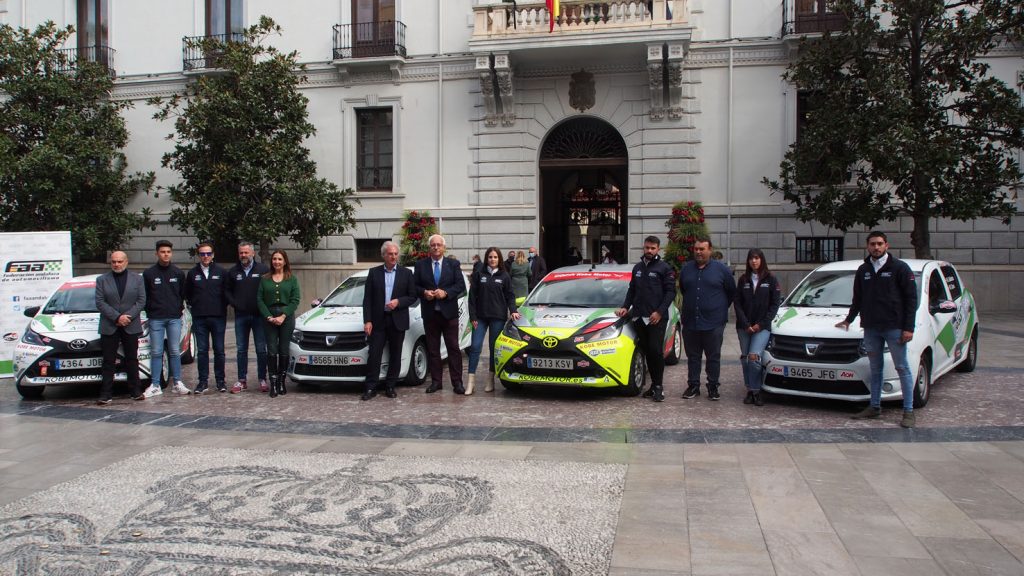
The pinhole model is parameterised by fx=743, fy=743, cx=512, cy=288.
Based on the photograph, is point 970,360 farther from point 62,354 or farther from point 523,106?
point 523,106

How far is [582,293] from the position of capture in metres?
→ 9.69

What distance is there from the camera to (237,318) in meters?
9.59

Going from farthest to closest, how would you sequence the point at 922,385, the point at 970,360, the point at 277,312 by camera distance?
the point at 970,360 < the point at 277,312 < the point at 922,385

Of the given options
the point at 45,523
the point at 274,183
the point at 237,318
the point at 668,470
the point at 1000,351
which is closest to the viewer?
the point at 45,523

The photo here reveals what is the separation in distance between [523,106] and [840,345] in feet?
45.5

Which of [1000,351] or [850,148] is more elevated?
[850,148]

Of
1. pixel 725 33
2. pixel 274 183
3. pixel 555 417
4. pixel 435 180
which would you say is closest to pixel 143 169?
pixel 274 183

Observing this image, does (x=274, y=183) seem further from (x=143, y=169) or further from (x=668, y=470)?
(x=668, y=470)

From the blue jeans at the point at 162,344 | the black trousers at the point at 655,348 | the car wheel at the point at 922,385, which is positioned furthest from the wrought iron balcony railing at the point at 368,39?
the car wheel at the point at 922,385

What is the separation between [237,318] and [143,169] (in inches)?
604

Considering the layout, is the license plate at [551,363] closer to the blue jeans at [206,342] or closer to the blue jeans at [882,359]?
the blue jeans at [882,359]

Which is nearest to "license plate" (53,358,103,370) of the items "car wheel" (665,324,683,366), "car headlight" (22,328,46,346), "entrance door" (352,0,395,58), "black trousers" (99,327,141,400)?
"black trousers" (99,327,141,400)

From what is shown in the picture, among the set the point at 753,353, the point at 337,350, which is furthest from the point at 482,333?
the point at 753,353

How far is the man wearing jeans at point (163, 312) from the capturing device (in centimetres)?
930
